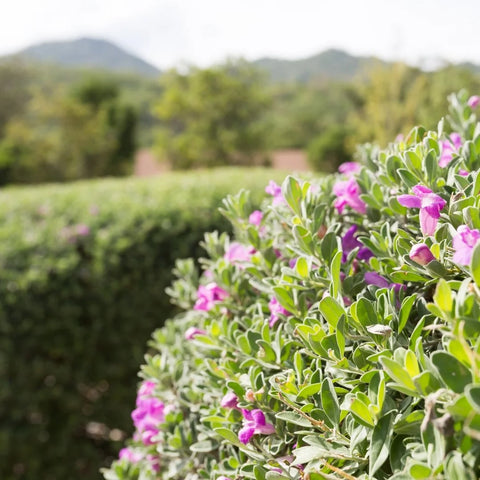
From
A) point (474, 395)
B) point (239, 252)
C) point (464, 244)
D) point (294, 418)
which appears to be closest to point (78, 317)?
point (239, 252)

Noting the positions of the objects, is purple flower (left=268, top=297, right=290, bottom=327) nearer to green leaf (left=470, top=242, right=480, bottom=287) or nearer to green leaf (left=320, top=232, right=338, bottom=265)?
green leaf (left=320, top=232, right=338, bottom=265)

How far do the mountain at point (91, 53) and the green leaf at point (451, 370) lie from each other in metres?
139

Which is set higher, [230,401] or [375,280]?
[375,280]

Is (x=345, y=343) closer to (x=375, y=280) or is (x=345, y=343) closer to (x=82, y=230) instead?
(x=375, y=280)

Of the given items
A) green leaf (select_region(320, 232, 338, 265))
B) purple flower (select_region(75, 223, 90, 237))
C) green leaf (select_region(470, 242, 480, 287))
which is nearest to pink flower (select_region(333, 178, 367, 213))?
green leaf (select_region(320, 232, 338, 265))

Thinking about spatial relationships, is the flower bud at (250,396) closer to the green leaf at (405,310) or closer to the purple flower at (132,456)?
the green leaf at (405,310)

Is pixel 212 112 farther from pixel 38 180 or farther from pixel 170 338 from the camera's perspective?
pixel 170 338

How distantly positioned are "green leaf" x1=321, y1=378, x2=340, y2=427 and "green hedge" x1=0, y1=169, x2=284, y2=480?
300cm

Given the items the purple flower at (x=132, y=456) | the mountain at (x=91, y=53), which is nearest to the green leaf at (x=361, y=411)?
the purple flower at (x=132, y=456)

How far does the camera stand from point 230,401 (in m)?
1.24

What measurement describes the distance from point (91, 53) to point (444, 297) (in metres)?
158

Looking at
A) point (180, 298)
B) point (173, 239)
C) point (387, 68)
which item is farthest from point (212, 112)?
point (180, 298)

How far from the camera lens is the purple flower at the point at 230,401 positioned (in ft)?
4.05

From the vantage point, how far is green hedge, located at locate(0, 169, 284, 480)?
11.7 feet
